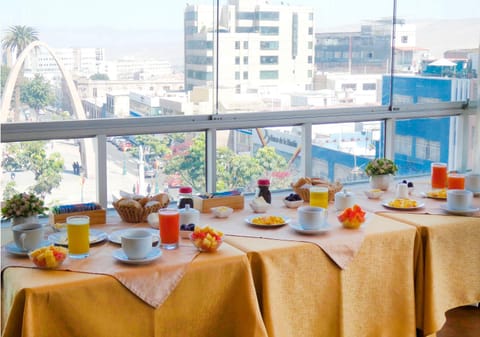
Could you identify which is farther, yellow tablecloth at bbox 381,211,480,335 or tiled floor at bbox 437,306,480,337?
tiled floor at bbox 437,306,480,337

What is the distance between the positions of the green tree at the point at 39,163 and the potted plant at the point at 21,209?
1.82 feet

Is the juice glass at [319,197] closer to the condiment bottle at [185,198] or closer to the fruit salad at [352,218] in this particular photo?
the fruit salad at [352,218]

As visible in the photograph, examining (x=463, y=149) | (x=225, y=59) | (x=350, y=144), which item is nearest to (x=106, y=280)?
(x=225, y=59)

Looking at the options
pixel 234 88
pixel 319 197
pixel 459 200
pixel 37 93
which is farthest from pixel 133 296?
pixel 234 88

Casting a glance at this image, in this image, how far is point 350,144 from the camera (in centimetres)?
402

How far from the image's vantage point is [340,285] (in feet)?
8.47

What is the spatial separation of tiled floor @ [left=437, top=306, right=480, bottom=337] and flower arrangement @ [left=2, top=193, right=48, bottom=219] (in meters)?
1.91

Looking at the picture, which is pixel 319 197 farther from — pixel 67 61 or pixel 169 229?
pixel 67 61

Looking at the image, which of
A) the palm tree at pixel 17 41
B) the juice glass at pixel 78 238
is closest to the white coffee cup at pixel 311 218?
the juice glass at pixel 78 238

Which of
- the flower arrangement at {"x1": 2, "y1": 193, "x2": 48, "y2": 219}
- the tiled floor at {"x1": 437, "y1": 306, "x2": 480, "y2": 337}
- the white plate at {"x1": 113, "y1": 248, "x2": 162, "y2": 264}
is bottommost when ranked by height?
the tiled floor at {"x1": 437, "y1": 306, "x2": 480, "y2": 337}

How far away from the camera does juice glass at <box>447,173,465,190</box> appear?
3.38m

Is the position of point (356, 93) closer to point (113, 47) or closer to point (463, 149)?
point (463, 149)

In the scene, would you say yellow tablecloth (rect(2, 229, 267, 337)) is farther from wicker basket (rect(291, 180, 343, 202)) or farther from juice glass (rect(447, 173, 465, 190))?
juice glass (rect(447, 173, 465, 190))

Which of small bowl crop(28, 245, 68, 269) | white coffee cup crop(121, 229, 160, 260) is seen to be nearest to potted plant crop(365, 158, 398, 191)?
white coffee cup crop(121, 229, 160, 260)
